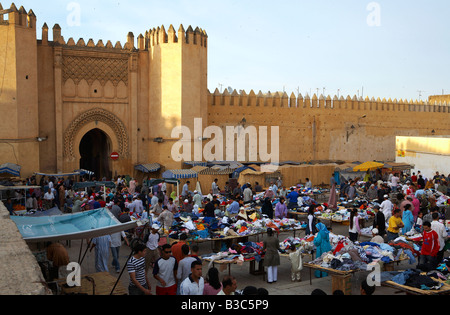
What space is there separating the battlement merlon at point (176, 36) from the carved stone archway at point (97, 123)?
3.96 metres

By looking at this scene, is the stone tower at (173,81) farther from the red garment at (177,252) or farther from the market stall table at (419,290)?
the market stall table at (419,290)

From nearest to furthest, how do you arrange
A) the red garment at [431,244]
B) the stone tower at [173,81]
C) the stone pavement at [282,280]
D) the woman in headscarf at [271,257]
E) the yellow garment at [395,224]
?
1. the stone pavement at [282,280]
2. the red garment at [431,244]
3. the woman in headscarf at [271,257]
4. the yellow garment at [395,224]
5. the stone tower at [173,81]

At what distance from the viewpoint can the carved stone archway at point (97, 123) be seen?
21.0 metres

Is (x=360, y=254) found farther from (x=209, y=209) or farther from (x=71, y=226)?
(x=71, y=226)

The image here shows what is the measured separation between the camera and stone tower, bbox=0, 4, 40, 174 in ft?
61.0

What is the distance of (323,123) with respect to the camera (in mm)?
27984

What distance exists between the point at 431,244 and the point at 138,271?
5241 mm

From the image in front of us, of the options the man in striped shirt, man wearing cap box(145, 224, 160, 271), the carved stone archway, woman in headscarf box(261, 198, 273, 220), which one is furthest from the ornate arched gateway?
the man in striped shirt

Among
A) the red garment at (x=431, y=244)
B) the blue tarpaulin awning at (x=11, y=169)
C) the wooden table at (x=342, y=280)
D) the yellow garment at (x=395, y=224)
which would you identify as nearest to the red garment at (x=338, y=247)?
the wooden table at (x=342, y=280)

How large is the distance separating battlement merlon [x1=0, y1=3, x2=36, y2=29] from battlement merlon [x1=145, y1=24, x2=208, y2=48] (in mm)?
5252

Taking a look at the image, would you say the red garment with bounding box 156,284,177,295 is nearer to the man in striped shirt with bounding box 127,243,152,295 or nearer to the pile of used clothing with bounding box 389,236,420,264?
the man in striped shirt with bounding box 127,243,152,295
